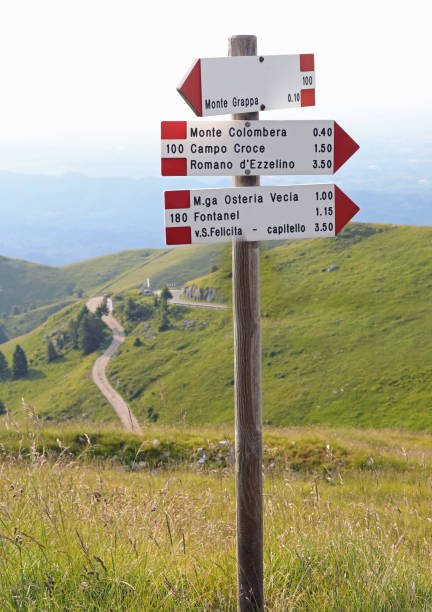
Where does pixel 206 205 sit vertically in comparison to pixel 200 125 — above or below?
below

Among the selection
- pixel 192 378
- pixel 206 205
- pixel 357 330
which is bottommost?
pixel 192 378

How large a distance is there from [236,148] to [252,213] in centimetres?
42

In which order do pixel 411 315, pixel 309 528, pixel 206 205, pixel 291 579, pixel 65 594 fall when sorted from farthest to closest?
1. pixel 411 315
2. pixel 309 528
3. pixel 291 579
4. pixel 206 205
5. pixel 65 594

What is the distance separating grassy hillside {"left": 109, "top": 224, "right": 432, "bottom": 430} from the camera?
236 ft

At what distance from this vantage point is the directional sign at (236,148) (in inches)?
131

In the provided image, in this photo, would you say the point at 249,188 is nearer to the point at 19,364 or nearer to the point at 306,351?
the point at 306,351

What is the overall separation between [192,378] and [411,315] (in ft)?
123

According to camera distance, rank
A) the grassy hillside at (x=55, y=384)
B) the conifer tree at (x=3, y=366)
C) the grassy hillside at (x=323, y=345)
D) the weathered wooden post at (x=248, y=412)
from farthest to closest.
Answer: the conifer tree at (x=3, y=366) → the grassy hillside at (x=55, y=384) → the grassy hillside at (x=323, y=345) → the weathered wooden post at (x=248, y=412)

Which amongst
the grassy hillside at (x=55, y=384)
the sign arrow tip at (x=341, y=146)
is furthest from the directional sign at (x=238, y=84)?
the grassy hillside at (x=55, y=384)

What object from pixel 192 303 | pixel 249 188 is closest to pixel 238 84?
pixel 249 188

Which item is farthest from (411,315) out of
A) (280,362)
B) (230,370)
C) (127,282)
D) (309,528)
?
(127,282)

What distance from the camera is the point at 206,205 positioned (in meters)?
3.34

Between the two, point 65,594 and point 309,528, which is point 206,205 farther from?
point 309,528

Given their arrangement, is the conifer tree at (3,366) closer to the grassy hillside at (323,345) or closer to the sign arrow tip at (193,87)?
the grassy hillside at (323,345)
